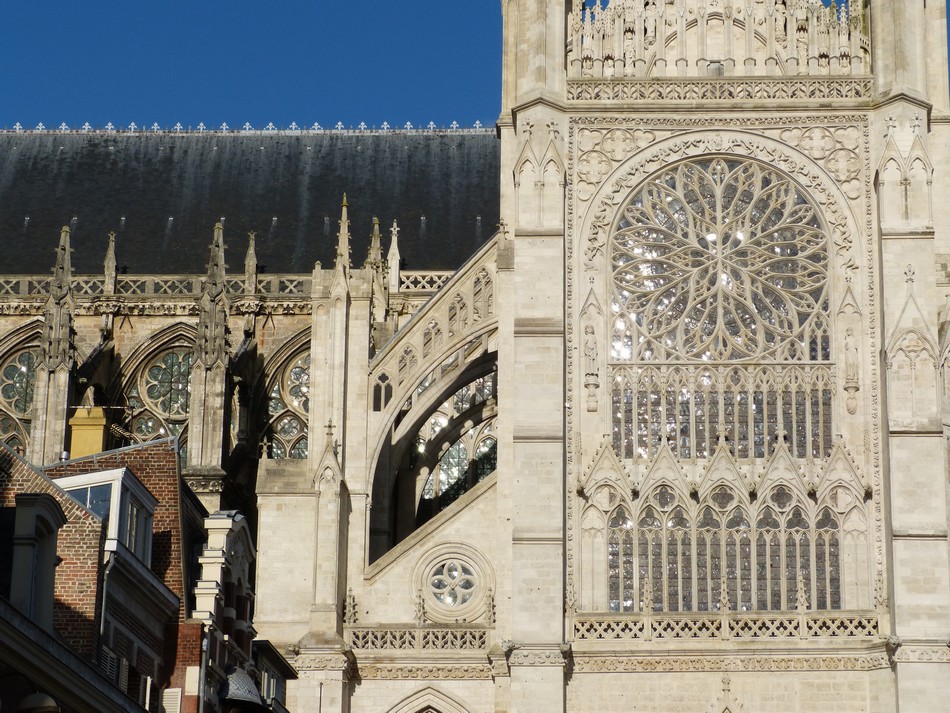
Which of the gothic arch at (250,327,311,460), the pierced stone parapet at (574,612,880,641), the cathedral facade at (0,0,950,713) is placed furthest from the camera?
the gothic arch at (250,327,311,460)

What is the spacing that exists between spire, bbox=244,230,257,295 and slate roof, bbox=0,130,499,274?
1.02m

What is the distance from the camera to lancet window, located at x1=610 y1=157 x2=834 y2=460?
107 feet

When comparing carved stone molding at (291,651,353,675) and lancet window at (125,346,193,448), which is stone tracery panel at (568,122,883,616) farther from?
lancet window at (125,346,193,448)

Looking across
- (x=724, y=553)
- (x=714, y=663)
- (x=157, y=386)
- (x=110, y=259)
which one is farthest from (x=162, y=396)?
(x=714, y=663)

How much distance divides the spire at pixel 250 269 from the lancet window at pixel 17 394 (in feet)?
13.8

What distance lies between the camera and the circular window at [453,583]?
106 ft

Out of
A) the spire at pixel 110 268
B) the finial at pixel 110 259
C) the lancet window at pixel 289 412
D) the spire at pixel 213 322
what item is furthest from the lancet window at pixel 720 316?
the finial at pixel 110 259

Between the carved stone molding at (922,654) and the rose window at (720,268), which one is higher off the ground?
the rose window at (720,268)

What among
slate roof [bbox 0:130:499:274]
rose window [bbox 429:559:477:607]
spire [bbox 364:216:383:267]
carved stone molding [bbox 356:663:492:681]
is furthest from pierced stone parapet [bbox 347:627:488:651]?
slate roof [bbox 0:130:499:274]

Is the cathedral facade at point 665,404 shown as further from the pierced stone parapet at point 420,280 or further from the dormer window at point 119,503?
the dormer window at point 119,503

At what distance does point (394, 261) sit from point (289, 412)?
140 inches

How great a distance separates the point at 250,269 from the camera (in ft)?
141

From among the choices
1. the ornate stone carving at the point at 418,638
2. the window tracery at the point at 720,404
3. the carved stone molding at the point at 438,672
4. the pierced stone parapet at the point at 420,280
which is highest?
the pierced stone parapet at the point at 420,280

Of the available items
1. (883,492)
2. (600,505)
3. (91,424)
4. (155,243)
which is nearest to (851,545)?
(883,492)
